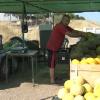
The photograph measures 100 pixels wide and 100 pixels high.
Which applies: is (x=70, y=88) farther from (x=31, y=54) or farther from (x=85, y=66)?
(x=31, y=54)

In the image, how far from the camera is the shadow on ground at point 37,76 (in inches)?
447

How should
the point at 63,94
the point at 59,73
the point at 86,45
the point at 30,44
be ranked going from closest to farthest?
1. the point at 63,94
2. the point at 86,45
3. the point at 59,73
4. the point at 30,44

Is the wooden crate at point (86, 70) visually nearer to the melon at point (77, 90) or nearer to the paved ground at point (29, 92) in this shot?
the melon at point (77, 90)

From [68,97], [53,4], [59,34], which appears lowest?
[68,97]

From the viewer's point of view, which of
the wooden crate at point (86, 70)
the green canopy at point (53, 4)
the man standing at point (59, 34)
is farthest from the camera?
the green canopy at point (53, 4)

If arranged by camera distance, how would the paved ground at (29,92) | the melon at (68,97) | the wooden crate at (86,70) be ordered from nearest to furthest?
the melon at (68,97), the wooden crate at (86,70), the paved ground at (29,92)

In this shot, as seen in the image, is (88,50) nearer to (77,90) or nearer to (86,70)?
(86,70)

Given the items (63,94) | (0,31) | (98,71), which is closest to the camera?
(63,94)

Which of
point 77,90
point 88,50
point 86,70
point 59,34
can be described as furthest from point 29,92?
point 77,90

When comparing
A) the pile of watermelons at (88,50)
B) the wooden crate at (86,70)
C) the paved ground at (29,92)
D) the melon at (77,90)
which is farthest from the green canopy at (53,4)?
the melon at (77,90)

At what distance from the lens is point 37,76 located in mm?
13016

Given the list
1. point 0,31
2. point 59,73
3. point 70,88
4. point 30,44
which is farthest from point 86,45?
point 0,31

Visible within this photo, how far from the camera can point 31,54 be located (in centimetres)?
1077

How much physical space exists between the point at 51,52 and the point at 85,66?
436 centimetres
